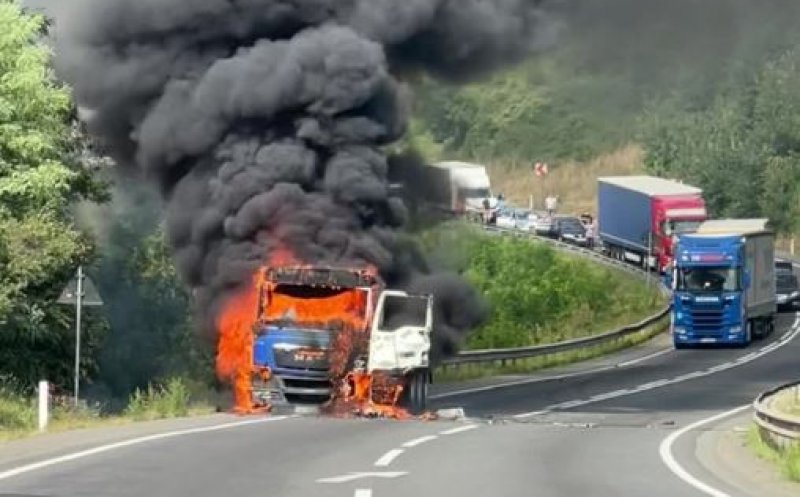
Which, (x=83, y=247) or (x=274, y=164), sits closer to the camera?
(x=83, y=247)

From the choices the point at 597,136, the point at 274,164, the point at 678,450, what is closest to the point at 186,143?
the point at 274,164

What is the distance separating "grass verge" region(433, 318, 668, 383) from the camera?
44.2 m

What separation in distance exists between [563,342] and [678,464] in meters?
32.2

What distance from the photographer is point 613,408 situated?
112 ft

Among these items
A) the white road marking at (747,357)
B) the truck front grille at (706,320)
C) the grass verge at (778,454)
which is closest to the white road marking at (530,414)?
the grass verge at (778,454)

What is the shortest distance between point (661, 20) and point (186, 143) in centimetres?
953

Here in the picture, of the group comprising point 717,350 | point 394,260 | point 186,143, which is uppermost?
point 186,143

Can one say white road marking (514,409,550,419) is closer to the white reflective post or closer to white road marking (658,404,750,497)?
white road marking (658,404,750,497)

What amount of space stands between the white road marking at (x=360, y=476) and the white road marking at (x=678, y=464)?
309 cm

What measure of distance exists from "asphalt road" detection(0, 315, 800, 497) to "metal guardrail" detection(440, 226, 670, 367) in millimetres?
11012

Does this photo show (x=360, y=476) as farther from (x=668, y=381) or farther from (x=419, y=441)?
(x=668, y=381)

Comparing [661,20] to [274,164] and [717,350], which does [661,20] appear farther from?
[717,350]

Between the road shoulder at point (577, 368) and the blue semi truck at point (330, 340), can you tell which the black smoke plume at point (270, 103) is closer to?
the blue semi truck at point (330, 340)

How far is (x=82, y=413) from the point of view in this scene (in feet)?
86.0
